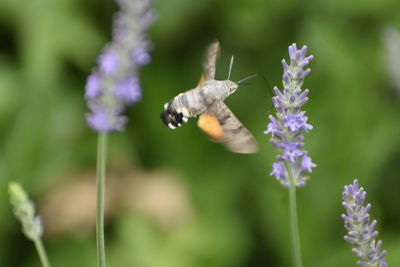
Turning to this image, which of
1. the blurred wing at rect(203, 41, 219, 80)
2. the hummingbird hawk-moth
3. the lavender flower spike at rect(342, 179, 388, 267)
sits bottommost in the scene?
the lavender flower spike at rect(342, 179, 388, 267)

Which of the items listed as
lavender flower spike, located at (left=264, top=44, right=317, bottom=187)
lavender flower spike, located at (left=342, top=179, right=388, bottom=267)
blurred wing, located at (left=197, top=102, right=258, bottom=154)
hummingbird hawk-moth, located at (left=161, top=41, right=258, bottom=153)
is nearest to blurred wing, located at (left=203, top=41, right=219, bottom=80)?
hummingbird hawk-moth, located at (left=161, top=41, right=258, bottom=153)

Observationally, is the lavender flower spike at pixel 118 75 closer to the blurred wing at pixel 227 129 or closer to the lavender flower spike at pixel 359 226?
the blurred wing at pixel 227 129

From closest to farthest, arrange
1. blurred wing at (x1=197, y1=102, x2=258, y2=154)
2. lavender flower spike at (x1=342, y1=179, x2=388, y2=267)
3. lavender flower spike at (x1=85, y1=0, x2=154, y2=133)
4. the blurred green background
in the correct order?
lavender flower spike at (x1=342, y1=179, x2=388, y2=267), blurred wing at (x1=197, y1=102, x2=258, y2=154), lavender flower spike at (x1=85, y1=0, x2=154, y2=133), the blurred green background

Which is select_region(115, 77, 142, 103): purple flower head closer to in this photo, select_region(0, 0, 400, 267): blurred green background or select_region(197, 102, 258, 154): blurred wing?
select_region(197, 102, 258, 154): blurred wing

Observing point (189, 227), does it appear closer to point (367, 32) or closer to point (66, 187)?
point (66, 187)

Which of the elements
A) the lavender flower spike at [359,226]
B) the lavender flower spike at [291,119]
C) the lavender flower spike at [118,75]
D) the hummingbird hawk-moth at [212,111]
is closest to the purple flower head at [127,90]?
the lavender flower spike at [118,75]

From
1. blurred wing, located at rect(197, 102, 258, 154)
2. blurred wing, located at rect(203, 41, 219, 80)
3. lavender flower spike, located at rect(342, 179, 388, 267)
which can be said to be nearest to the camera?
lavender flower spike, located at rect(342, 179, 388, 267)

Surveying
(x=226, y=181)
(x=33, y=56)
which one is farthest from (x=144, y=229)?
(x=33, y=56)
